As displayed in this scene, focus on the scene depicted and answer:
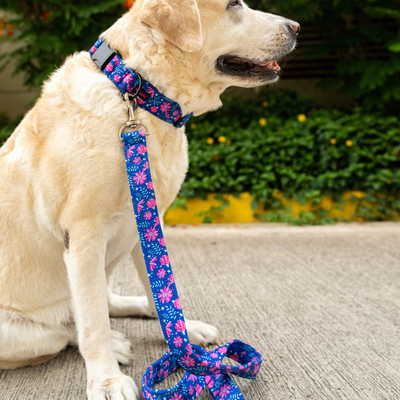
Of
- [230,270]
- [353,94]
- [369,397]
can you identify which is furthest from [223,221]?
[369,397]

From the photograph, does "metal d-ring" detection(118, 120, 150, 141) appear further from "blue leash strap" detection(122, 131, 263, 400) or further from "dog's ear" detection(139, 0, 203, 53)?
"dog's ear" detection(139, 0, 203, 53)

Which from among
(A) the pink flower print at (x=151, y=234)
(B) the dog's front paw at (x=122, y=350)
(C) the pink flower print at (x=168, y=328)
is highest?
(A) the pink flower print at (x=151, y=234)

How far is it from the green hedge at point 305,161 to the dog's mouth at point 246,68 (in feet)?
8.09

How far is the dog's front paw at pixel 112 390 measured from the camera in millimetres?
1350

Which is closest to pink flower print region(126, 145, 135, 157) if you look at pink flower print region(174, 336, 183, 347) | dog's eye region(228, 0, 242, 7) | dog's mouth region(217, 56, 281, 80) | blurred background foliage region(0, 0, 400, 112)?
dog's mouth region(217, 56, 281, 80)

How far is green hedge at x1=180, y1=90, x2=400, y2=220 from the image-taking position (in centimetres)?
416

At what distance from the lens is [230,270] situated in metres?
2.82

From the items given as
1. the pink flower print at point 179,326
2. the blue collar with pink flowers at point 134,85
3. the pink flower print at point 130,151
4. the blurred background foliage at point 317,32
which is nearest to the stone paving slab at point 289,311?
the pink flower print at point 179,326

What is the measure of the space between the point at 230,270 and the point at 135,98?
1.66 metres

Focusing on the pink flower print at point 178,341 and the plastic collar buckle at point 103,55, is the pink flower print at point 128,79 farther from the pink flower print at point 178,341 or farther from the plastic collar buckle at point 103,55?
the pink flower print at point 178,341

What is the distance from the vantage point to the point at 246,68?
168 centimetres

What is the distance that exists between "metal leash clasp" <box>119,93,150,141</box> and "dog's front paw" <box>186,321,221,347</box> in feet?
2.90

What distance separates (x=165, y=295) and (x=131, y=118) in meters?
0.61

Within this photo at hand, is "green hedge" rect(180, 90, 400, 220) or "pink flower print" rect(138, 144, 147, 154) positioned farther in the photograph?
"green hedge" rect(180, 90, 400, 220)
